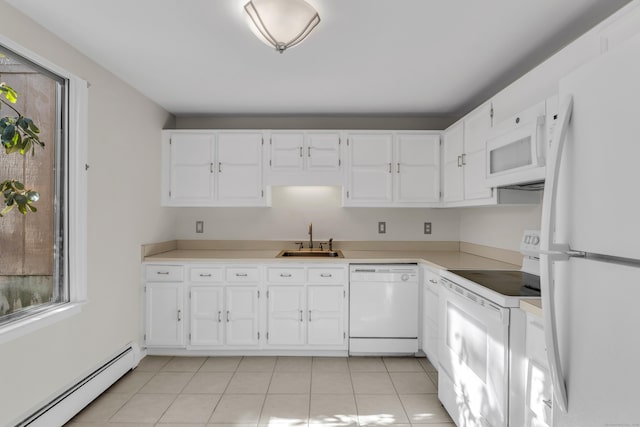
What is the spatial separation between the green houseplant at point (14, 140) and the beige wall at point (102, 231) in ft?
1.09

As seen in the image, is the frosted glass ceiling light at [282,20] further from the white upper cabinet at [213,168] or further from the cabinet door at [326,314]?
the cabinet door at [326,314]

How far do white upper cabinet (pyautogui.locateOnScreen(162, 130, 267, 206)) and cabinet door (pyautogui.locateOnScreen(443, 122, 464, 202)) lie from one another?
1816 millimetres

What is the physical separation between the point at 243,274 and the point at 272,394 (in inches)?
41.7

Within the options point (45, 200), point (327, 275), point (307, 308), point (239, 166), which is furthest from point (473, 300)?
point (45, 200)

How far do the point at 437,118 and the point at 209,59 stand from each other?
2.52 meters

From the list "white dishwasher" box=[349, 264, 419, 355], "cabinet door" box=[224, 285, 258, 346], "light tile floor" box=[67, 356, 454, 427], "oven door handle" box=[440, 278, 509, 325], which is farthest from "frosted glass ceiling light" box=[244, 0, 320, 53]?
"light tile floor" box=[67, 356, 454, 427]

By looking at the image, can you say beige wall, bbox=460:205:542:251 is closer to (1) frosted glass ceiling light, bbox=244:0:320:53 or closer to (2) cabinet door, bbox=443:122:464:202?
(2) cabinet door, bbox=443:122:464:202

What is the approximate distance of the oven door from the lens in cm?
166

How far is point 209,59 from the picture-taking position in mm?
2420

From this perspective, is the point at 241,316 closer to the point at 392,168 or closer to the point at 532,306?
the point at 392,168

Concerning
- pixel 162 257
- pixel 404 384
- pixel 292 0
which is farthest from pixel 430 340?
pixel 292 0

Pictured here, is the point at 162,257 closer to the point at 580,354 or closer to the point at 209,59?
the point at 209,59

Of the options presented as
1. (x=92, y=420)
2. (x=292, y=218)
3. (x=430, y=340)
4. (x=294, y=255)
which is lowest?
(x=92, y=420)

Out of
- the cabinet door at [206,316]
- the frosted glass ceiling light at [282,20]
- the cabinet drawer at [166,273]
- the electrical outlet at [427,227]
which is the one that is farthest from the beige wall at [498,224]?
the cabinet drawer at [166,273]
